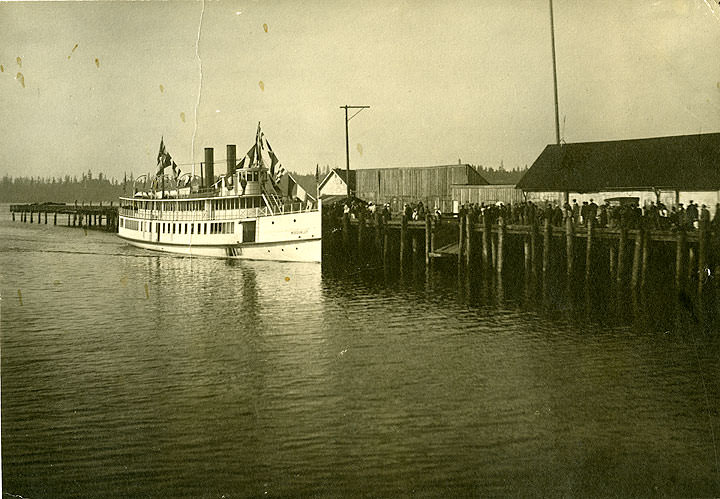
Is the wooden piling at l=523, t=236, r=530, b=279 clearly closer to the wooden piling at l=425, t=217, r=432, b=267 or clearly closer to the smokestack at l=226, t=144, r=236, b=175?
the wooden piling at l=425, t=217, r=432, b=267

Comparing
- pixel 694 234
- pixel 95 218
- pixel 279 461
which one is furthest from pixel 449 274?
pixel 279 461

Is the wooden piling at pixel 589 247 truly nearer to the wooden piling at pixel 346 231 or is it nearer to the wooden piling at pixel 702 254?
the wooden piling at pixel 702 254

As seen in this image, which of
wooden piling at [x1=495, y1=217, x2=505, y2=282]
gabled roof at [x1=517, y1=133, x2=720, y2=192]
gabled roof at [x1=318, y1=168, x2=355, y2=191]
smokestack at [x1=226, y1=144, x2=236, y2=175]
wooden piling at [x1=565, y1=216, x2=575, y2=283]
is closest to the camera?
gabled roof at [x1=517, y1=133, x2=720, y2=192]

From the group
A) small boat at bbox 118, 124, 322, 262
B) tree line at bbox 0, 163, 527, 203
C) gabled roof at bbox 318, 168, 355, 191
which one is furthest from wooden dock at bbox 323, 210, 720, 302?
tree line at bbox 0, 163, 527, 203

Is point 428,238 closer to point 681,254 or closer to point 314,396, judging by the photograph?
point 681,254

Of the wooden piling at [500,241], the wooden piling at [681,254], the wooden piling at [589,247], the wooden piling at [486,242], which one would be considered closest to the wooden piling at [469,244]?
the wooden piling at [486,242]

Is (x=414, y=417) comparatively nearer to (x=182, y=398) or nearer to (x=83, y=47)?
(x=182, y=398)

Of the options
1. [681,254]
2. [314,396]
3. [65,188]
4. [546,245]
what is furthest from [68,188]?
[546,245]
